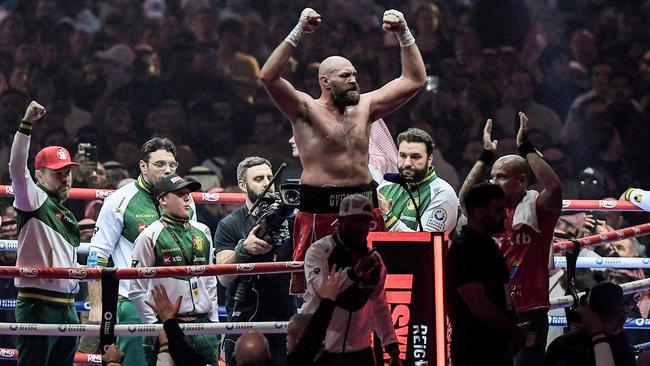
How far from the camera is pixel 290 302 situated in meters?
6.31

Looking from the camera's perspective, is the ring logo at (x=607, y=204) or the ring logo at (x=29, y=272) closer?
the ring logo at (x=29, y=272)

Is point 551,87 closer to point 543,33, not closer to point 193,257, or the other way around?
point 543,33

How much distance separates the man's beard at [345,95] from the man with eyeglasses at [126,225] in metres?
1.39

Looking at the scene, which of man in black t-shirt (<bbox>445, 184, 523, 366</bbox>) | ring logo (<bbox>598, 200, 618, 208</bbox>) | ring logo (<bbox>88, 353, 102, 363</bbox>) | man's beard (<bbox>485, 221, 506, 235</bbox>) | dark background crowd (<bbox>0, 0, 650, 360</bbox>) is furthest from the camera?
dark background crowd (<bbox>0, 0, 650, 360</bbox>)

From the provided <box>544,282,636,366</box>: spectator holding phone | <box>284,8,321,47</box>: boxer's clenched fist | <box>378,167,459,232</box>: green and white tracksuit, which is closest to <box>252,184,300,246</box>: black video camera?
<box>378,167,459,232</box>: green and white tracksuit

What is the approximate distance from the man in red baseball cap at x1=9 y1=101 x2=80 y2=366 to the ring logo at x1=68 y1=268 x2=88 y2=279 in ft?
1.36

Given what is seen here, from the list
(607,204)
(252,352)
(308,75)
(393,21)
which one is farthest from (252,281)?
(308,75)

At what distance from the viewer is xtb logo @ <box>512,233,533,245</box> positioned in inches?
206

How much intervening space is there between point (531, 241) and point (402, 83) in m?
0.97

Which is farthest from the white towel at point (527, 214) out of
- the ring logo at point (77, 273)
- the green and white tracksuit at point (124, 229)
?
the green and white tracksuit at point (124, 229)

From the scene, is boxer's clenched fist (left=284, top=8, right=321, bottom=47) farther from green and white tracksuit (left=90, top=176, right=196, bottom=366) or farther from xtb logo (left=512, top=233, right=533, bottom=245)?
green and white tracksuit (left=90, top=176, right=196, bottom=366)

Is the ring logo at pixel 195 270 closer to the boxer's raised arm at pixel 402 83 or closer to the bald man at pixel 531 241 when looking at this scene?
the boxer's raised arm at pixel 402 83

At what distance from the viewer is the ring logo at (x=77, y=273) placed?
518 cm

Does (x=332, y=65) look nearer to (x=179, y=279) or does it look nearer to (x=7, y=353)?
(x=179, y=279)
